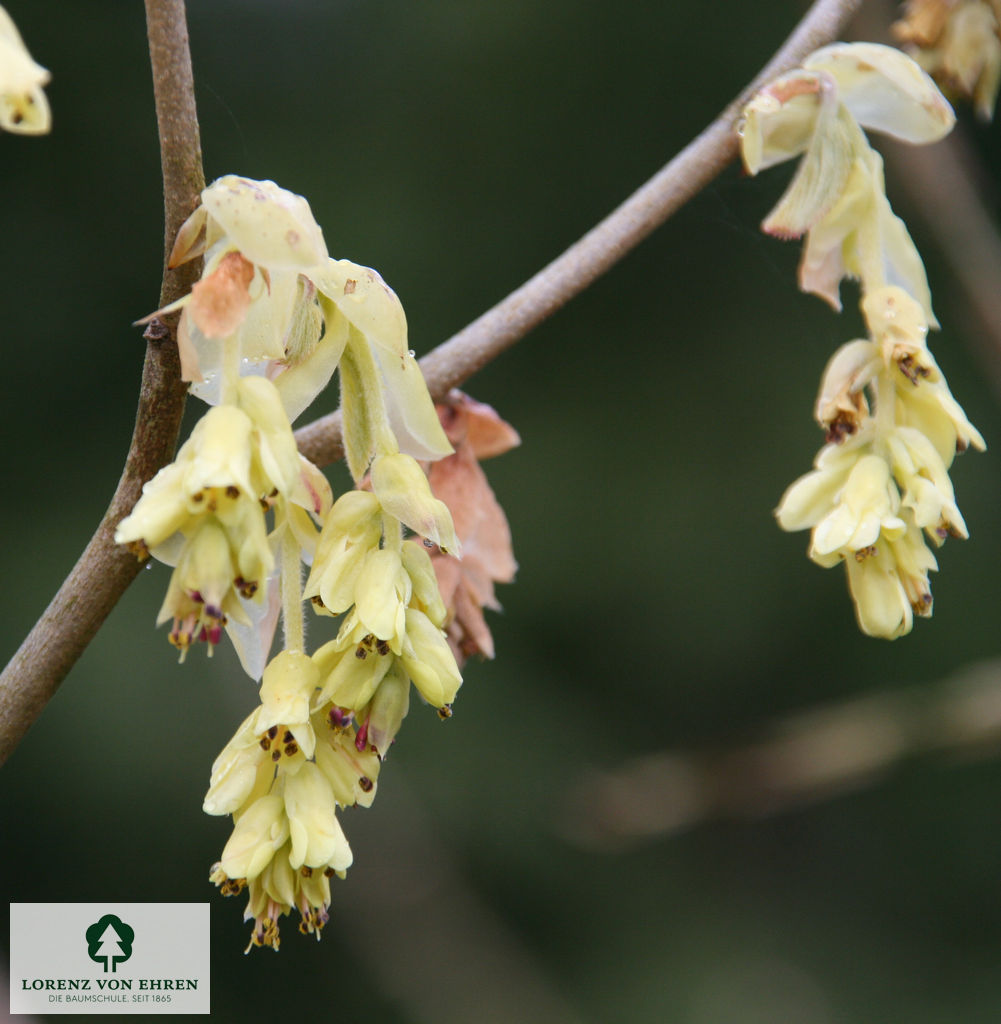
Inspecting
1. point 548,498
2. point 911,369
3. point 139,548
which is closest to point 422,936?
point 548,498

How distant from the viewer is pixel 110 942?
101 cm

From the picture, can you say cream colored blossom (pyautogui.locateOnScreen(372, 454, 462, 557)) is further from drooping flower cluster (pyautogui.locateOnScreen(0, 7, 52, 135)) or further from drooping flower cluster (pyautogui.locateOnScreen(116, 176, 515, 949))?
drooping flower cluster (pyautogui.locateOnScreen(0, 7, 52, 135))

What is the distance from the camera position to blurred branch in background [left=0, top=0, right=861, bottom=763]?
594 millimetres

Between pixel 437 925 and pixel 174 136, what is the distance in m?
3.15

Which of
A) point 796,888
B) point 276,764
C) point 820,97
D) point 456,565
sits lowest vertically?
point 276,764

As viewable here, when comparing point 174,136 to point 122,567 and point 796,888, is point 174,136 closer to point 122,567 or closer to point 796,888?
point 122,567

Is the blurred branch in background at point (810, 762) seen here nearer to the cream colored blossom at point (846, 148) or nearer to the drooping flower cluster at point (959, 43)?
the drooping flower cluster at point (959, 43)

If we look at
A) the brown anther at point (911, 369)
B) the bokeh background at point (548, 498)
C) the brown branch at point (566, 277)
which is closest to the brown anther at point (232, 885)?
the brown branch at point (566, 277)

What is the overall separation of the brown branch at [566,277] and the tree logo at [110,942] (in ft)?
1.66

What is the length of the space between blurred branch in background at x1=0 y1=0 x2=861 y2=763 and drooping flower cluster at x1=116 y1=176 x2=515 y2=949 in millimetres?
27

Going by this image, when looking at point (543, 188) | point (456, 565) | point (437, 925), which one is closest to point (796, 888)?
point (437, 925)

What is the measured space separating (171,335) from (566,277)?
0.30 meters

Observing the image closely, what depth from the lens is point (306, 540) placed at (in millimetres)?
663

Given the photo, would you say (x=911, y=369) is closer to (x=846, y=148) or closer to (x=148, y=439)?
(x=846, y=148)
